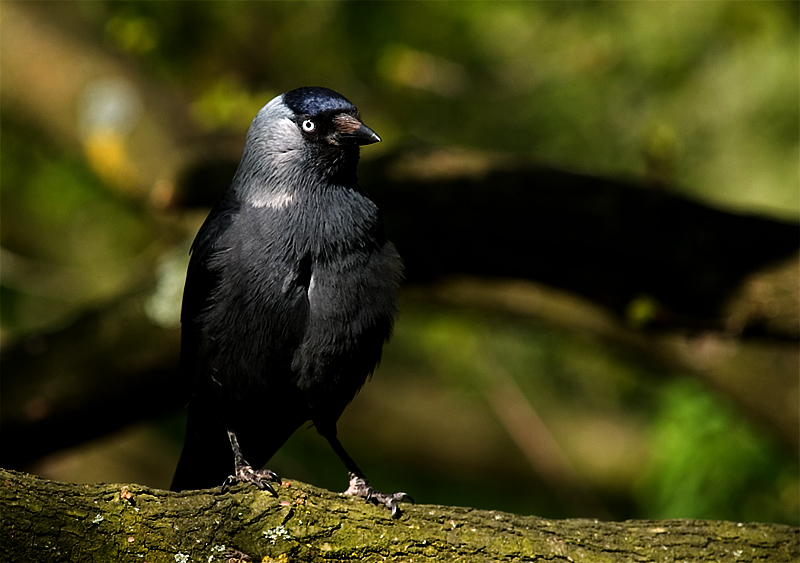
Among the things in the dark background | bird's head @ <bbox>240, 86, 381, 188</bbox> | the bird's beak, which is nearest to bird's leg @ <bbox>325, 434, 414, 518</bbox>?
bird's head @ <bbox>240, 86, 381, 188</bbox>

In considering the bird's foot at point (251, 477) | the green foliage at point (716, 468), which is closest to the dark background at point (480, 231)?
the green foliage at point (716, 468)

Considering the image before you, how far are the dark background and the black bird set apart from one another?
1.22m

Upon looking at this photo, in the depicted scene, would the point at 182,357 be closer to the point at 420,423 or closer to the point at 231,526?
the point at 231,526

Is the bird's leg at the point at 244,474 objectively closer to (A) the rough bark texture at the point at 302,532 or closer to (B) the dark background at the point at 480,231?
(A) the rough bark texture at the point at 302,532

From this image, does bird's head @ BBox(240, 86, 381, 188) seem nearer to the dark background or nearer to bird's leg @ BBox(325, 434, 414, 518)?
bird's leg @ BBox(325, 434, 414, 518)

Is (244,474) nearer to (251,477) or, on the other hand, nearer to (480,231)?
(251,477)

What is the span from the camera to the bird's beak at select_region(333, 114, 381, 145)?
3.51m

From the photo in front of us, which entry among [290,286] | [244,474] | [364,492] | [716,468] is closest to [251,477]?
[244,474]

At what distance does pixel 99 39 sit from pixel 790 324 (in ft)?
18.0

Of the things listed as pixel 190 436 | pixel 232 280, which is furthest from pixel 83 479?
pixel 232 280

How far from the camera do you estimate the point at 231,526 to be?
2576 millimetres

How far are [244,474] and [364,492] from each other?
0.45m

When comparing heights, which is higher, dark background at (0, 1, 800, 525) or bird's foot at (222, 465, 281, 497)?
dark background at (0, 1, 800, 525)

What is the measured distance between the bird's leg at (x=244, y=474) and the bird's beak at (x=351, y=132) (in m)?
1.23
